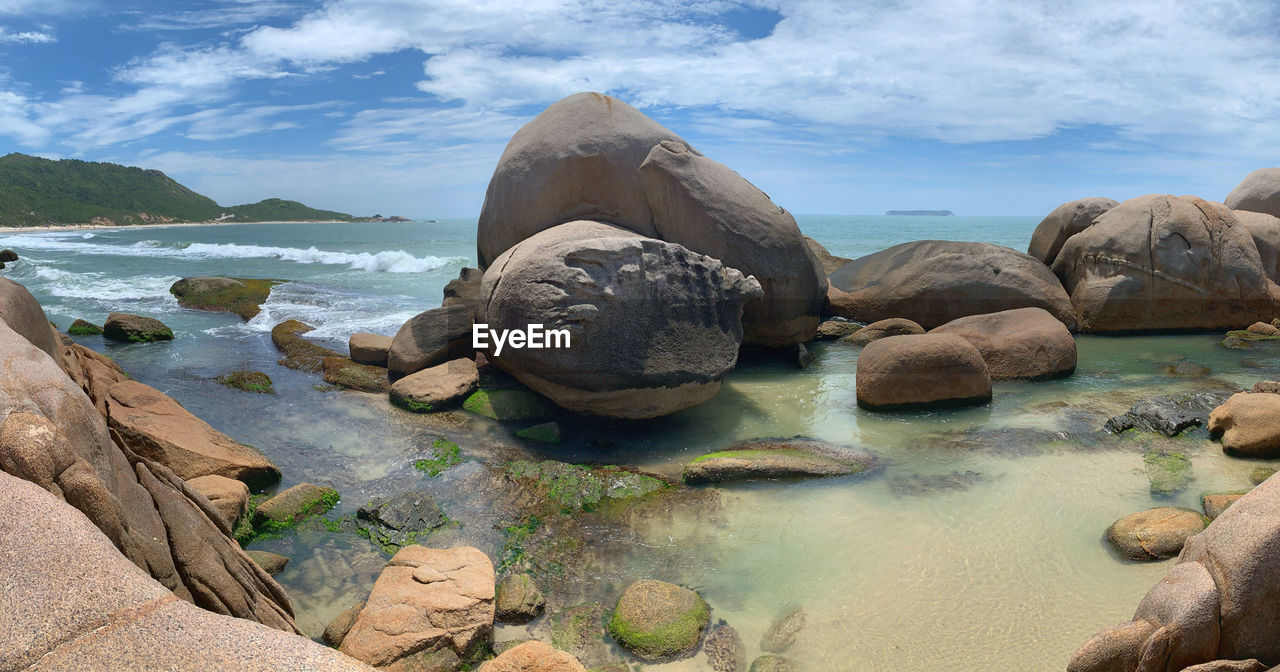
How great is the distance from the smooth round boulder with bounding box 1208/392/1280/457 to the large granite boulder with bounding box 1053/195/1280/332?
6016 mm

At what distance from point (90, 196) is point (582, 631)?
10593 cm

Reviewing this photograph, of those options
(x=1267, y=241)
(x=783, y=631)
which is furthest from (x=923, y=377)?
(x=1267, y=241)

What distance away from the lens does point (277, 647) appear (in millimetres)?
2098

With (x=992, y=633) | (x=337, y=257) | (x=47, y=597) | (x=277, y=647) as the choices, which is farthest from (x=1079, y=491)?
(x=337, y=257)

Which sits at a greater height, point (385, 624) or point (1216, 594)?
point (1216, 594)

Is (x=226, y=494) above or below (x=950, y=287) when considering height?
below

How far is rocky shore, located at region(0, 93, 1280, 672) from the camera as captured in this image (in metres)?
2.73

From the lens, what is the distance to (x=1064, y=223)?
15.0m

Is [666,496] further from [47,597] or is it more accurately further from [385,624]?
[47,597]

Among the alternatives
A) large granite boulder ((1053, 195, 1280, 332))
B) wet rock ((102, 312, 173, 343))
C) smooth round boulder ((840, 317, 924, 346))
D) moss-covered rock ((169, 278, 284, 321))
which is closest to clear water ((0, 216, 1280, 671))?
wet rock ((102, 312, 173, 343))

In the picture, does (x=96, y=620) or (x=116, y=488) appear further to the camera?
(x=116, y=488)

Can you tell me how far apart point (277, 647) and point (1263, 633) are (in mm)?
4300

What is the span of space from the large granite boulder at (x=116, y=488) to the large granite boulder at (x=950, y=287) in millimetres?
11381

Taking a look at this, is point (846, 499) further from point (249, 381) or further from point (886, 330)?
point (249, 381)
